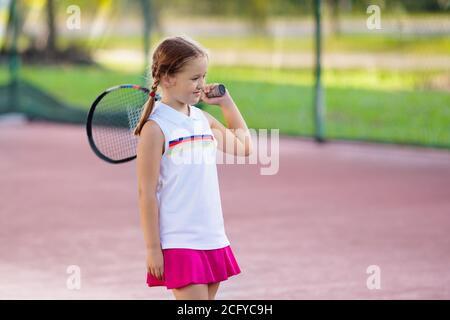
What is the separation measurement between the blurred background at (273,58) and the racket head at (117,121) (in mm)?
7093

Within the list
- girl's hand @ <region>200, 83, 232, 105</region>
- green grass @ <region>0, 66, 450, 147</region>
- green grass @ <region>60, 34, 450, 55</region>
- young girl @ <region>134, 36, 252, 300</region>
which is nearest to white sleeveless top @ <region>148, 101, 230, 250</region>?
young girl @ <region>134, 36, 252, 300</region>

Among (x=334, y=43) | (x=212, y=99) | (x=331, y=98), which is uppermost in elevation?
(x=212, y=99)

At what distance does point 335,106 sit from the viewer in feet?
49.8

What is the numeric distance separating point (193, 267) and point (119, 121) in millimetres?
1527

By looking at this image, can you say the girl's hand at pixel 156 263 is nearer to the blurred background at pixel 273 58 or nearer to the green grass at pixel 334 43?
the blurred background at pixel 273 58

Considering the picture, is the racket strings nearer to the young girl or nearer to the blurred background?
the young girl

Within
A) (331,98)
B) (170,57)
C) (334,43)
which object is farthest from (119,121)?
(334,43)

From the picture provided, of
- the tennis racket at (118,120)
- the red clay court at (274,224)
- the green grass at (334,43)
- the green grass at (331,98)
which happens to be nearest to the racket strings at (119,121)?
the tennis racket at (118,120)

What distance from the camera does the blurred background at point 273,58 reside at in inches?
526

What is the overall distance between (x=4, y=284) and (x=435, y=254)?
2.57 meters

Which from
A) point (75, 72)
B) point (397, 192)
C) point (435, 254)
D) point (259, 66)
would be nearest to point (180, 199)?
point (435, 254)

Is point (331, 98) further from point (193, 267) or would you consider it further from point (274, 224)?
point (193, 267)

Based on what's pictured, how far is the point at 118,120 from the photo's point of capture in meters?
5.90

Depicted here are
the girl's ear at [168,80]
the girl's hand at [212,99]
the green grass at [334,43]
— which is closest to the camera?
the girl's ear at [168,80]
